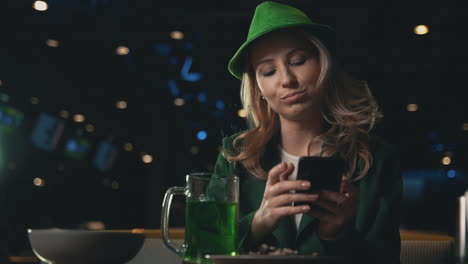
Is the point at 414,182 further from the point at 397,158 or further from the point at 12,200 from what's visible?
the point at 397,158

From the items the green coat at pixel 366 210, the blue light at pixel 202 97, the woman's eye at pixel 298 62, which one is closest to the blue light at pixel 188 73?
the blue light at pixel 202 97

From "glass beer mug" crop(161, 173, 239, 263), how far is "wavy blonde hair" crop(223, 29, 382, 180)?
616 millimetres

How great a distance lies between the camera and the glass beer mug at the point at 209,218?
1327 millimetres

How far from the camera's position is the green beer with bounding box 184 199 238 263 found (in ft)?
4.35

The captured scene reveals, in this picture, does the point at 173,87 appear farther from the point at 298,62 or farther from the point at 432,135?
the point at 298,62

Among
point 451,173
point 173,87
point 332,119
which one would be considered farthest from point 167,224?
point 451,173

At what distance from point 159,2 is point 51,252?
6.61 meters

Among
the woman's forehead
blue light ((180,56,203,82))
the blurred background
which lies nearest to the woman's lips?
the woman's forehead

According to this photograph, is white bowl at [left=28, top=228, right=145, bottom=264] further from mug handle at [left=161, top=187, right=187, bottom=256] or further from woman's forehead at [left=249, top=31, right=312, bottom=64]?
woman's forehead at [left=249, top=31, right=312, bottom=64]

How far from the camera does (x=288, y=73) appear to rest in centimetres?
183

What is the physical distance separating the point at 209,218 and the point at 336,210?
284mm

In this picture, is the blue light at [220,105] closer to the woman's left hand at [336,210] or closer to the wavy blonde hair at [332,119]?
the wavy blonde hair at [332,119]

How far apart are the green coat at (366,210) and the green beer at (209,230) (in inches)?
8.5

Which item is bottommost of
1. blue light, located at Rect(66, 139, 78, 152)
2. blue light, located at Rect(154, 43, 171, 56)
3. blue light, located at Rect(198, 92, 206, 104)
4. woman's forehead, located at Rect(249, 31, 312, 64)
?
woman's forehead, located at Rect(249, 31, 312, 64)
